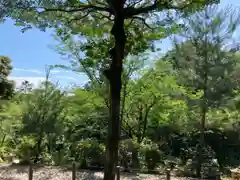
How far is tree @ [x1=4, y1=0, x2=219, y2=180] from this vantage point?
5738mm

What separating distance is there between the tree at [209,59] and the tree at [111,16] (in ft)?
11.6

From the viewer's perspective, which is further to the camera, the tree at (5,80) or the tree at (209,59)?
the tree at (5,80)

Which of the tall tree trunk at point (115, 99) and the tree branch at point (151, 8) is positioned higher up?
the tree branch at point (151, 8)

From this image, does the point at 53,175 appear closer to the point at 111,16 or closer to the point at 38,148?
the point at 38,148

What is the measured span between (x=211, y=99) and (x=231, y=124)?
2814 millimetres

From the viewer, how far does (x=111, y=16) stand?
21.5ft

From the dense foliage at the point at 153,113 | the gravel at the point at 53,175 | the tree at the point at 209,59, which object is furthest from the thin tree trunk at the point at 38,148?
the tree at the point at 209,59

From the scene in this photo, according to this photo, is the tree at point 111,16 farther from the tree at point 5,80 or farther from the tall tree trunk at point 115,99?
the tree at point 5,80

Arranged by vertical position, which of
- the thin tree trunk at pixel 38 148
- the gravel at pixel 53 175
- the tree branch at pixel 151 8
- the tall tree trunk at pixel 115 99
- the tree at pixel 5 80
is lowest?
the gravel at pixel 53 175

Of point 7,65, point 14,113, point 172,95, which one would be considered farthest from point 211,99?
point 7,65

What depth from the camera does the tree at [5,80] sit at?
62.5ft

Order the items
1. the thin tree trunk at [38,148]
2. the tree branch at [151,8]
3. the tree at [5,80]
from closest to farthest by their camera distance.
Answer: the tree branch at [151,8]
the thin tree trunk at [38,148]
the tree at [5,80]

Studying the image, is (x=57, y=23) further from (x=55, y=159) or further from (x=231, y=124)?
(x=231, y=124)

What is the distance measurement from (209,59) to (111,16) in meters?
4.32
